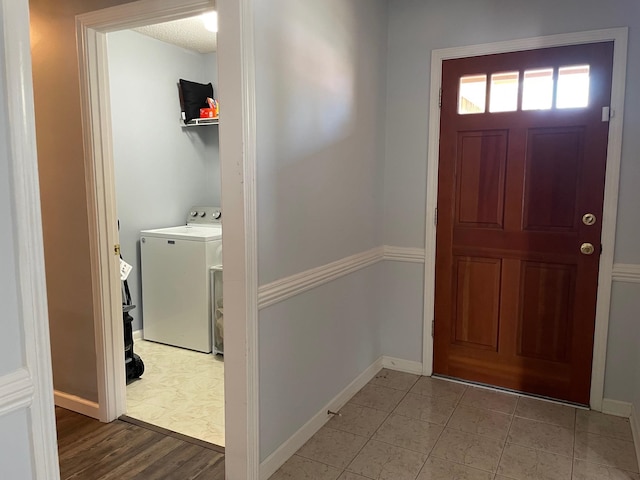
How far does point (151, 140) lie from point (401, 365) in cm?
267

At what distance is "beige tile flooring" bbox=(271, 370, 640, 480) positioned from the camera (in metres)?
2.12

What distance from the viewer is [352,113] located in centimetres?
266

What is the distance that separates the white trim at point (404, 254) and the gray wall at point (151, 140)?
1887 mm

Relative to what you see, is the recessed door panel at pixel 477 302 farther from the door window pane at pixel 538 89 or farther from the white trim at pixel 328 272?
the door window pane at pixel 538 89

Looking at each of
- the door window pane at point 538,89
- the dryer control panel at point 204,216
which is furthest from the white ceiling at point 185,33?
the door window pane at point 538,89

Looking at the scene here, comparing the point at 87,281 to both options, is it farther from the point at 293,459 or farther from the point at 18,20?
the point at 18,20

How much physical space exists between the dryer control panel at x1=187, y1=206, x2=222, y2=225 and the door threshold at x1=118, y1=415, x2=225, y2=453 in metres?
1.85

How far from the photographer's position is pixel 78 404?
259cm

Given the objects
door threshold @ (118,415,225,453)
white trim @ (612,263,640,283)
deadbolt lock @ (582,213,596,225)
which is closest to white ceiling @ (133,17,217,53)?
door threshold @ (118,415,225,453)

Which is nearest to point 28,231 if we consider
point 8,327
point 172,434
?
point 8,327

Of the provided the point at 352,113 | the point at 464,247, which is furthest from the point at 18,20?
the point at 464,247

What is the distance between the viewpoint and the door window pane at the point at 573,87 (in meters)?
2.57

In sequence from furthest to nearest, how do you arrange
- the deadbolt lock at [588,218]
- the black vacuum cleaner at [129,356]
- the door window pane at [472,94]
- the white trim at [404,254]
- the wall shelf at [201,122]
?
1. the wall shelf at [201,122]
2. the white trim at [404,254]
3. the black vacuum cleaner at [129,356]
4. the door window pane at [472,94]
5. the deadbolt lock at [588,218]

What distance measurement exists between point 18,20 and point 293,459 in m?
2.00
